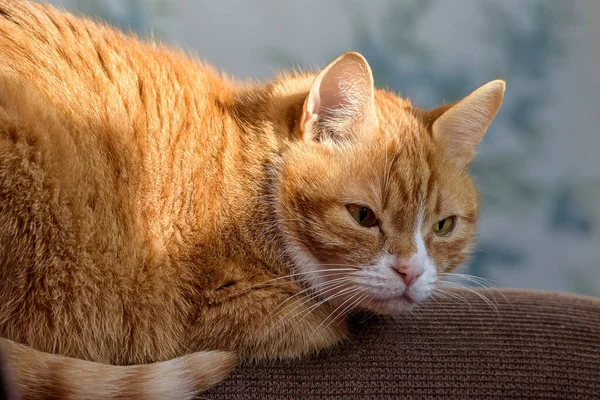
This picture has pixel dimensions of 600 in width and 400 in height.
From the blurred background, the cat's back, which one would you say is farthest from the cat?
the blurred background

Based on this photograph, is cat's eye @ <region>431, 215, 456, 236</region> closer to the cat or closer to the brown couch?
the cat

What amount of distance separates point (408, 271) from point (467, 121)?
43 cm

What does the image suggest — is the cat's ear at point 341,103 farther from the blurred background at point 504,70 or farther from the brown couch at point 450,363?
the blurred background at point 504,70

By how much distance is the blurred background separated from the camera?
7.94ft

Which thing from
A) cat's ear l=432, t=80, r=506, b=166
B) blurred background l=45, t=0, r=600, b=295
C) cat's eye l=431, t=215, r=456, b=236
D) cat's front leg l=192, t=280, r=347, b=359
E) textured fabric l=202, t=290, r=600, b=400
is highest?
blurred background l=45, t=0, r=600, b=295

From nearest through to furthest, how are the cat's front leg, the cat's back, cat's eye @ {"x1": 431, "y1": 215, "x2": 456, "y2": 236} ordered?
the cat's back → the cat's front leg → cat's eye @ {"x1": 431, "y1": 215, "x2": 456, "y2": 236}

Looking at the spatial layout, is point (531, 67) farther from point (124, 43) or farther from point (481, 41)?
point (124, 43)

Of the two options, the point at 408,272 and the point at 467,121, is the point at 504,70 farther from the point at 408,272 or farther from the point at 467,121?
the point at 408,272

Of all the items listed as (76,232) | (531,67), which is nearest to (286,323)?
(76,232)

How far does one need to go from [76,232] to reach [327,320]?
0.54 meters

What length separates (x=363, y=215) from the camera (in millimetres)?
1238

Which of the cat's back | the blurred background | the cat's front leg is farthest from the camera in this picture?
the blurred background

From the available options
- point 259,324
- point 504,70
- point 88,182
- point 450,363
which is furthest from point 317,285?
point 504,70

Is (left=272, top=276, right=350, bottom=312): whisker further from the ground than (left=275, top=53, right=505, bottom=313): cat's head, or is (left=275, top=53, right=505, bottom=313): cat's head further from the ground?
(left=275, top=53, right=505, bottom=313): cat's head
